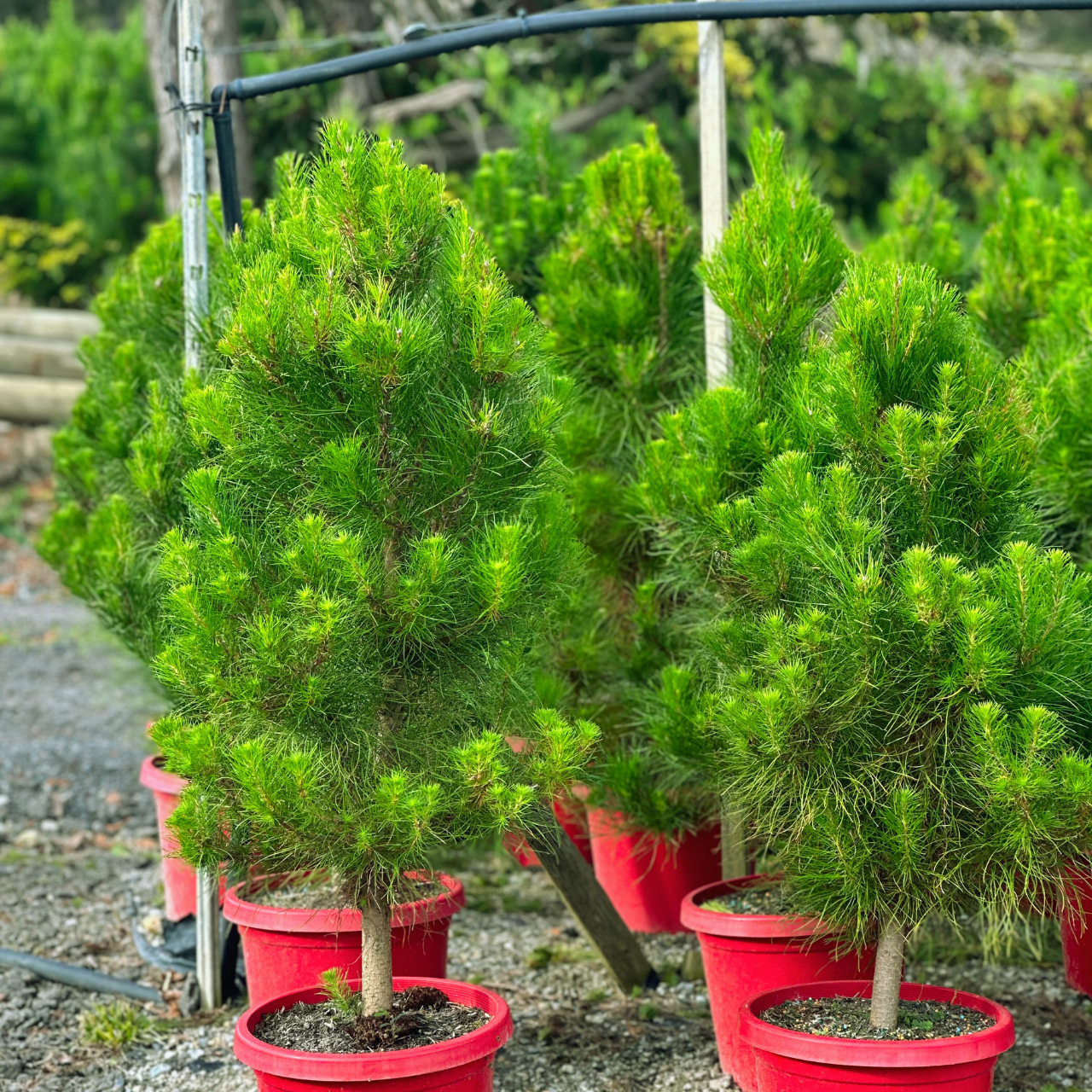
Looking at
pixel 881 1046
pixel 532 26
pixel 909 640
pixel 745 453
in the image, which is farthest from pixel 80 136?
pixel 881 1046

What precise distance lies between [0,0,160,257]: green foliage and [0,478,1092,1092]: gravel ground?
587 centimetres

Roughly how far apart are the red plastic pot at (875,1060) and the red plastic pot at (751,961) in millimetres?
373

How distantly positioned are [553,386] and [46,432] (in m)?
8.46

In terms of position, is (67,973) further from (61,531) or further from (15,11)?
(15,11)

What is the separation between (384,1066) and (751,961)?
1.01 m

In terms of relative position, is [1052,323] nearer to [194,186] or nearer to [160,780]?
[194,186]

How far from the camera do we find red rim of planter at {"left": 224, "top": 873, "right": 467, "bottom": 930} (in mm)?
3064

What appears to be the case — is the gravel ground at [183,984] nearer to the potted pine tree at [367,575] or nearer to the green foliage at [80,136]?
the potted pine tree at [367,575]

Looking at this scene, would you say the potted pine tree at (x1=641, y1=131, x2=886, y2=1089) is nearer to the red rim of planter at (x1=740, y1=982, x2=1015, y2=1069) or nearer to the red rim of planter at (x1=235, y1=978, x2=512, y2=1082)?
the red rim of planter at (x1=740, y1=982, x2=1015, y2=1069)

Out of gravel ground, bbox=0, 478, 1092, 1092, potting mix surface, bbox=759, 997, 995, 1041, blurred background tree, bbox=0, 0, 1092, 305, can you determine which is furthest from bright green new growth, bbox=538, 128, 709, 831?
blurred background tree, bbox=0, 0, 1092, 305

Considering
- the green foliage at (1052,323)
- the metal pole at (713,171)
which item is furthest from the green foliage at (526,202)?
the green foliage at (1052,323)

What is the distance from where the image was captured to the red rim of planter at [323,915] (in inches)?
121

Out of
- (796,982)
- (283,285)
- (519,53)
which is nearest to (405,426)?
(283,285)

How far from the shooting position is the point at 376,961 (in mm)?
2789
